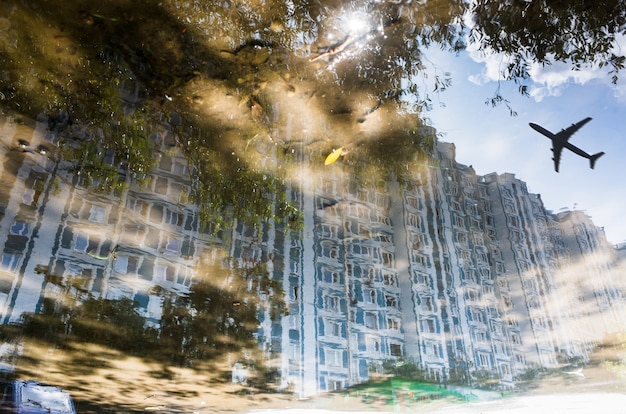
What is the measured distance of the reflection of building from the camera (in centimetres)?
436

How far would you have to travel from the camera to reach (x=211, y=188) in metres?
3.81

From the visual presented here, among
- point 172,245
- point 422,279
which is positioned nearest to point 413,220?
point 422,279

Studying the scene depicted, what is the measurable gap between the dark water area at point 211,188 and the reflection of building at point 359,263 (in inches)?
1.7

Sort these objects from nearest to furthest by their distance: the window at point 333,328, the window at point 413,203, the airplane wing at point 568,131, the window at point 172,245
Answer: the airplane wing at point 568,131 → the window at point 172,245 → the window at point 333,328 → the window at point 413,203

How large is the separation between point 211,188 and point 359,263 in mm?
5625

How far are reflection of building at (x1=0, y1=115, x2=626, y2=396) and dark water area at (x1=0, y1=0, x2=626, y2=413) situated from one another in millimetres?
44

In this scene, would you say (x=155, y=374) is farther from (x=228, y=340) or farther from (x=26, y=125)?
(x=26, y=125)

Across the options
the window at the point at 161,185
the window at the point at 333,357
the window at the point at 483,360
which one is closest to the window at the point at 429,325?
the window at the point at 483,360

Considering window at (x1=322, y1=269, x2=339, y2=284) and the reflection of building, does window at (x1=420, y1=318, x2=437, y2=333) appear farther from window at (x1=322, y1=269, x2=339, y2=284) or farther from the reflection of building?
window at (x1=322, y1=269, x2=339, y2=284)

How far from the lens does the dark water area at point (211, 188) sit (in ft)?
9.34

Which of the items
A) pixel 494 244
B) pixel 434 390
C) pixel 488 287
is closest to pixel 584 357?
pixel 488 287

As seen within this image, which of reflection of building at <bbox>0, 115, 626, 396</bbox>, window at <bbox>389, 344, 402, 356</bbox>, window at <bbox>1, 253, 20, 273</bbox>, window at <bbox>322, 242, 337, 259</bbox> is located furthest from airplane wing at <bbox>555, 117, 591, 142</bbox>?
window at <bbox>389, 344, 402, 356</bbox>

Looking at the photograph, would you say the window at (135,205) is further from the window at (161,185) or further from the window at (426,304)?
the window at (426,304)

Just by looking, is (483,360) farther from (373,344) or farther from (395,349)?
(373,344)
